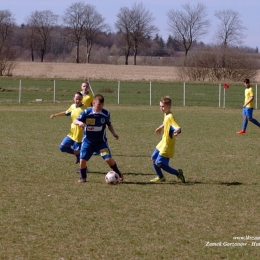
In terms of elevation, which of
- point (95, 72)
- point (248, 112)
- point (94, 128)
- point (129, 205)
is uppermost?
point (95, 72)

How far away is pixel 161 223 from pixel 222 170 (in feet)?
13.1

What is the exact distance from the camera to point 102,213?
740 cm

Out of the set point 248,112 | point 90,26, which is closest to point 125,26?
point 90,26

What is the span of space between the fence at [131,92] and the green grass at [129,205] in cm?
1855

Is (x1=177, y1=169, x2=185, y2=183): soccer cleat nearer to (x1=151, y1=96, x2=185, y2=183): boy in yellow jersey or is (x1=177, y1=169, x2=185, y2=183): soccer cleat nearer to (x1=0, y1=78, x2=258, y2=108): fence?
(x1=151, y1=96, x2=185, y2=183): boy in yellow jersey

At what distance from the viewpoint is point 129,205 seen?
783 cm

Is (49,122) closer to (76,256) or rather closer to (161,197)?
(161,197)

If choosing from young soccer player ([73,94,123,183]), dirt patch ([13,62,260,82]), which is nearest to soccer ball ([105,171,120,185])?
young soccer player ([73,94,123,183])

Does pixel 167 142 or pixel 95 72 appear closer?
pixel 167 142

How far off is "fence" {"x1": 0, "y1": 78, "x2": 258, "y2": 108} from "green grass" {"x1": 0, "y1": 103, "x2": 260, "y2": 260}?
1855 centimetres

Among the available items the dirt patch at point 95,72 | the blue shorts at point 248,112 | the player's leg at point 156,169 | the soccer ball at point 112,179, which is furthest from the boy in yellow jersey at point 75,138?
the dirt patch at point 95,72

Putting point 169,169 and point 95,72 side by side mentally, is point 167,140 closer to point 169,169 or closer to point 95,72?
point 169,169

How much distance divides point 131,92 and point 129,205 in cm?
3178

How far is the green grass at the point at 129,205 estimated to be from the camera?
6051 millimetres
